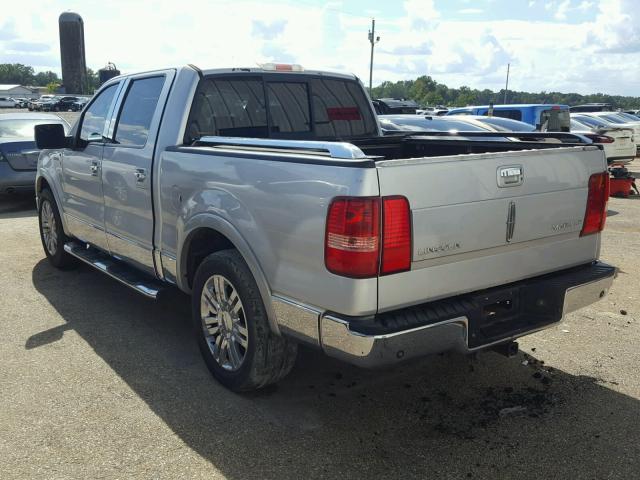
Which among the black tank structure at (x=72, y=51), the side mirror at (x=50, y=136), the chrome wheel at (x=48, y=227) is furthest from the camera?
the black tank structure at (x=72, y=51)

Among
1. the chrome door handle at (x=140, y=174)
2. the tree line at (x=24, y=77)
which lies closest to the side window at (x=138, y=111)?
the chrome door handle at (x=140, y=174)

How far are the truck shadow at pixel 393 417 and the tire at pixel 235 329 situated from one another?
18cm

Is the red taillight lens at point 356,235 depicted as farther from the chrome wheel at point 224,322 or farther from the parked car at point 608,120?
the parked car at point 608,120

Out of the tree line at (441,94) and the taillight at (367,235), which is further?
the tree line at (441,94)

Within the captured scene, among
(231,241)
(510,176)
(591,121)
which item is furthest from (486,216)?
(591,121)

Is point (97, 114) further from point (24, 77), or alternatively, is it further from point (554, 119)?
point (24, 77)

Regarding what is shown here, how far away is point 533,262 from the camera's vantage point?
11.3ft

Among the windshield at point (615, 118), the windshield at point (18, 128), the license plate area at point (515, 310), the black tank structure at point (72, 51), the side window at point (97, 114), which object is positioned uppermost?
the black tank structure at point (72, 51)

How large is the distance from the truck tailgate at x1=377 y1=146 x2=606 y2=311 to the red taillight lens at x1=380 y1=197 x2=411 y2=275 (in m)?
0.03

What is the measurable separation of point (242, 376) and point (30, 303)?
2870 millimetres

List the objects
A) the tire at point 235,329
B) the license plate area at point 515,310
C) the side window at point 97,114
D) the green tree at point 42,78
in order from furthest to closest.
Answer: the green tree at point 42,78 < the side window at point 97,114 < the tire at point 235,329 < the license plate area at point 515,310

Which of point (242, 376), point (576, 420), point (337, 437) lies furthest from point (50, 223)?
point (576, 420)

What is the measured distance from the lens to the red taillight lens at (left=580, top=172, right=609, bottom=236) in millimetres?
3662

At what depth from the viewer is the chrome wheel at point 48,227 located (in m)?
6.50
